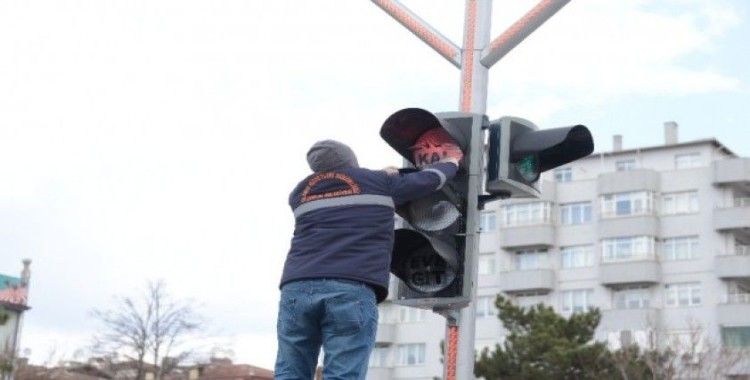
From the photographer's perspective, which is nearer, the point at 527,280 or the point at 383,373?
the point at 527,280

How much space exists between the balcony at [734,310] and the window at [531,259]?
1052cm

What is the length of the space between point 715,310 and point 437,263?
57.4 metres

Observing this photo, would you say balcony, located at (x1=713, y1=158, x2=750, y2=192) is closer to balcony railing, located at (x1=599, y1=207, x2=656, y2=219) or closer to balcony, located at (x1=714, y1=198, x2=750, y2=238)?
balcony, located at (x1=714, y1=198, x2=750, y2=238)

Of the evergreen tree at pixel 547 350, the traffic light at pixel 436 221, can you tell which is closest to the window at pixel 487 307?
the evergreen tree at pixel 547 350

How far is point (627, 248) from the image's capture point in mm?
64062

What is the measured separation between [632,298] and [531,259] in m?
A: 6.61

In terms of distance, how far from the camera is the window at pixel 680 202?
6317 centimetres

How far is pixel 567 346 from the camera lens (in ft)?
160

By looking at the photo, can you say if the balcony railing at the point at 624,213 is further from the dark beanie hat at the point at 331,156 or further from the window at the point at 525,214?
the dark beanie hat at the point at 331,156

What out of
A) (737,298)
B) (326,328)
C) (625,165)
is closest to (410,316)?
(625,165)

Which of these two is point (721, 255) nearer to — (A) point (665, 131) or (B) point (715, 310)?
(B) point (715, 310)

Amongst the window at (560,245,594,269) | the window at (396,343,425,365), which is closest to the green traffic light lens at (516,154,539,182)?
the window at (560,245,594,269)

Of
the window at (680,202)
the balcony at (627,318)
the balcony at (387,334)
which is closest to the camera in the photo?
the balcony at (627,318)

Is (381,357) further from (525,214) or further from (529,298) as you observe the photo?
(525,214)
